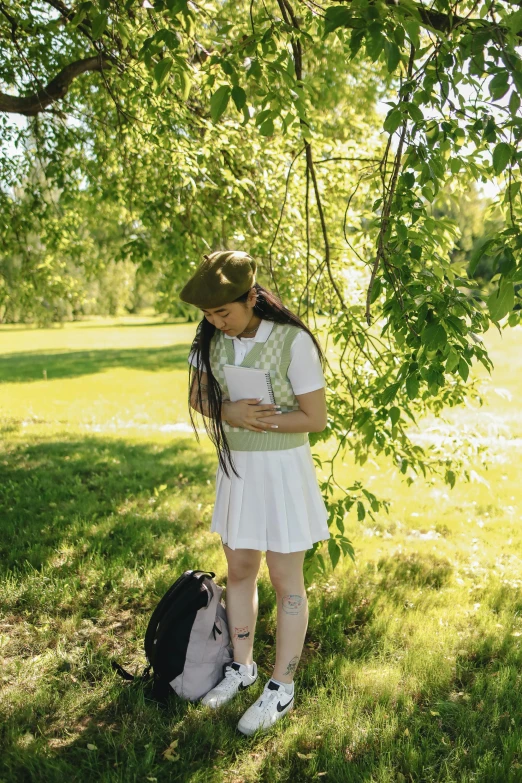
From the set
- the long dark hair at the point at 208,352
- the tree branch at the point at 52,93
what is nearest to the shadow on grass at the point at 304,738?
the long dark hair at the point at 208,352

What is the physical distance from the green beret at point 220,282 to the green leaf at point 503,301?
0.92 meters

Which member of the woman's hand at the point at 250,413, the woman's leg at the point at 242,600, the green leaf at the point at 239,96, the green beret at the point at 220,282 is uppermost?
the green leaf at the point at 239,96

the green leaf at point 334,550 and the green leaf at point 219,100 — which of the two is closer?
the green leaf at point 219,100

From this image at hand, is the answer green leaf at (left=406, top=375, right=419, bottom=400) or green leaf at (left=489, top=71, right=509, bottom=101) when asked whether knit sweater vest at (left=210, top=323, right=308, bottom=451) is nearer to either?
green leaf at (left=406, top=375, right=419, bottom=400)

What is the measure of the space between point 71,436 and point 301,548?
680cm

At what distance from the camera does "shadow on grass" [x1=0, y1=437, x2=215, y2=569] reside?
4535 millimetres

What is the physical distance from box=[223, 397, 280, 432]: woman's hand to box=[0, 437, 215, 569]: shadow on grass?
2.17m

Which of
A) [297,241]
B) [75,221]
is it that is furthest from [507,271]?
[75,221]

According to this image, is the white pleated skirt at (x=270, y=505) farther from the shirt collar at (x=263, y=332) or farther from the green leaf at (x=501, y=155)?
the green leaf at (x=501, y=155)

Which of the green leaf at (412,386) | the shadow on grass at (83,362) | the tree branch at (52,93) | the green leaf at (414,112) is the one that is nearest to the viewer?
the green leaf at (414,112)

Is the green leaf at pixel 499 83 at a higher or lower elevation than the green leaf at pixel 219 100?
lower

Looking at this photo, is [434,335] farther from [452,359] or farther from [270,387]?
[270,387]

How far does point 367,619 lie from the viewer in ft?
12.1

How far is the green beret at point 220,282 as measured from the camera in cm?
240
